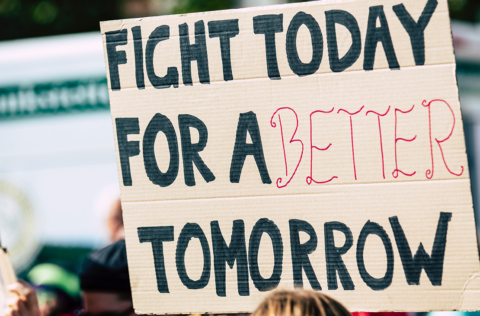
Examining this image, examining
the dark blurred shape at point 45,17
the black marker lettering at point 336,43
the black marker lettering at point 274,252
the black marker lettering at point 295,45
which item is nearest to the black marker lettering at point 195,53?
the black marker lettering at point 295,45

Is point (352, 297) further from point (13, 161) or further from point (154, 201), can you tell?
point (13, 161)

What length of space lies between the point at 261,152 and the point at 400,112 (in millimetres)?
437

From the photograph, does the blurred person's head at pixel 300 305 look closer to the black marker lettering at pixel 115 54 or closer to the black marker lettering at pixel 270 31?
the black marker lettering at pixel 270 31


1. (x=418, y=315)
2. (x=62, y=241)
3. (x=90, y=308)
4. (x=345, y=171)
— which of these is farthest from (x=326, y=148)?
(x=62, y=241)

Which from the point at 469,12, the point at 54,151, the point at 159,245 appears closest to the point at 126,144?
the point at 159,245

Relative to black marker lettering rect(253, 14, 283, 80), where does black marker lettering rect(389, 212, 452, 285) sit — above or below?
below

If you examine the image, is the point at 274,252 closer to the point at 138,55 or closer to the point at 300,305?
the point at 300,305

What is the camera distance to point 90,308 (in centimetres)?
221

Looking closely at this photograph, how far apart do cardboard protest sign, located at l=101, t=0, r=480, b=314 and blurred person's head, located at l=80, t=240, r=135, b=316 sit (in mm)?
468

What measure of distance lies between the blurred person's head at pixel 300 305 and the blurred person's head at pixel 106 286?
3.17 ft

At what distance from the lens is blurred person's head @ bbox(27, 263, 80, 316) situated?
356cm

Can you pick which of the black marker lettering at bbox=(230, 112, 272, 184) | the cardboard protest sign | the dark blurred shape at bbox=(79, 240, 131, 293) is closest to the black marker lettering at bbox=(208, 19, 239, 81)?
the cardboard protest sign

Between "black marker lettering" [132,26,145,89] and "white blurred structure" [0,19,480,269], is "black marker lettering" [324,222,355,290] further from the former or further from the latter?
"white blurred structure" [0,19,480,269]

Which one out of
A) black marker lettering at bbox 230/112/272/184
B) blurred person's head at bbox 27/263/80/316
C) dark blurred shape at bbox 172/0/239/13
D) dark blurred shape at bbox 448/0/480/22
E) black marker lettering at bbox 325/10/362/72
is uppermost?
dark blurred shape at bbox 448/0/480/22
